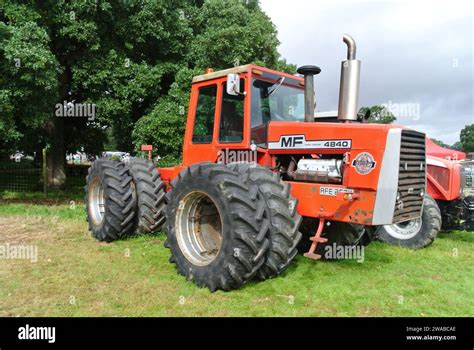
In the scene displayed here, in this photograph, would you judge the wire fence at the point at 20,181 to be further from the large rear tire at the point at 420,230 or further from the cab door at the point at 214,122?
the large rear tire at the point at 420,230

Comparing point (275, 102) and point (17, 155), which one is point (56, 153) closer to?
point (17, 155)

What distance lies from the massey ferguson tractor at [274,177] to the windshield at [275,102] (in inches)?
0.6

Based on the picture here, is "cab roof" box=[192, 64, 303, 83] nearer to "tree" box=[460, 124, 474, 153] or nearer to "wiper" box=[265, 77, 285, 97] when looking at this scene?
"wiper" box=[265, 77, 285, 97]

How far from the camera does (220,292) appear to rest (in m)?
4.38

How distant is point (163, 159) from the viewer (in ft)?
38.4

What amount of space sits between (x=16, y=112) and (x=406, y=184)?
9418 millimetres

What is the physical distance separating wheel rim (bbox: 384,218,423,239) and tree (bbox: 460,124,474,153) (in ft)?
218

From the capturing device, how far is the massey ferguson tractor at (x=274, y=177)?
4.32m

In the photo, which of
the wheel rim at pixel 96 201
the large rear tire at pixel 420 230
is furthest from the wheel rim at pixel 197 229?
the large rear tire at pixel 420 230

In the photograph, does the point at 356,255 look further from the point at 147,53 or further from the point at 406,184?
the point at 147,53

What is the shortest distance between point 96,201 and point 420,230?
5.85 meters

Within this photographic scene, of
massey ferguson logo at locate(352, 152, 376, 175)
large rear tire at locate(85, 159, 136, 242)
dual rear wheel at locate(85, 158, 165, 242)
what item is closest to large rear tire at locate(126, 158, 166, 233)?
dual rear wheel at locate(85, 158, 165, 242)

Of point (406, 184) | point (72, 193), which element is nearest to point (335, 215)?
point (406, 184)

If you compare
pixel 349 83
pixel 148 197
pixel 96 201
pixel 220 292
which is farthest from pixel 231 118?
pixel 96 201
